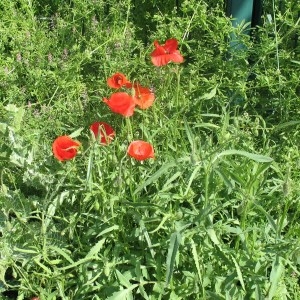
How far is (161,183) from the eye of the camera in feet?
7.25

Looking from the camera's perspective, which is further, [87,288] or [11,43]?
[11,43]

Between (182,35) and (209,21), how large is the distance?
20cm

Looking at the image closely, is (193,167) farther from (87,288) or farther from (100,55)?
(100,55)

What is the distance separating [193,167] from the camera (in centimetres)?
196

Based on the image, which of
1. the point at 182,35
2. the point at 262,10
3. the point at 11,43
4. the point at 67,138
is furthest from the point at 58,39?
the point at 67,138

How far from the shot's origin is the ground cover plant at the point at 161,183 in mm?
1966

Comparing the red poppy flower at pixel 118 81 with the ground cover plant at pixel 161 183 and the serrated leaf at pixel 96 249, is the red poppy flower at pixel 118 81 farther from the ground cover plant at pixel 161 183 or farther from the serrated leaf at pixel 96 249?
the serrated leaf at pixel 96 249

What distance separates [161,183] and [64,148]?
38 centimetres

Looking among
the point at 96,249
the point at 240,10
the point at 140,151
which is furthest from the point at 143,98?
the point at 240,10

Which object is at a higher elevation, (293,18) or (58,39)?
(293,18)

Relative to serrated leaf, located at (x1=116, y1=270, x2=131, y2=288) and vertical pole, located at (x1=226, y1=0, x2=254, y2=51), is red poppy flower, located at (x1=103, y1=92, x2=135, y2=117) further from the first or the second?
vertical pole, located at (x1=226, y1=0, x2=254, y2=51)

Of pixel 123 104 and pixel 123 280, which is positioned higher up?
pixel 123 104

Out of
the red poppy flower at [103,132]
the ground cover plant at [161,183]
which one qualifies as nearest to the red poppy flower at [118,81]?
the ground cover plant at [161,183]

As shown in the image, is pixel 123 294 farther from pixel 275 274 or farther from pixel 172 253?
pixel 275 274
